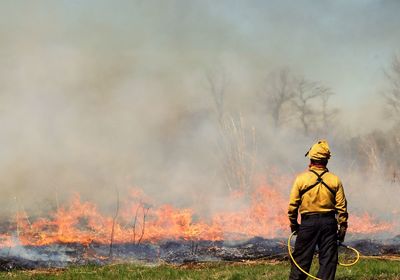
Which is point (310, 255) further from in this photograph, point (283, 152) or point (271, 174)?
point (283, 152)

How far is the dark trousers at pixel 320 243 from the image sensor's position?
770 cm

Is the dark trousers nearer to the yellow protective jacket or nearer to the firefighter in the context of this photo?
the firefighter

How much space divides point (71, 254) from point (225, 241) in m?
7.04

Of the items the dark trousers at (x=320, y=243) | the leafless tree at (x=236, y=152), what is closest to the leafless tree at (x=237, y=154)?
the leafless tree at (x=236, y=152)

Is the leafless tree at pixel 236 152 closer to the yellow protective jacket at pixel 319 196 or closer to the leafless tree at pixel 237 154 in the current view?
the leafless tree at pixel 237 154

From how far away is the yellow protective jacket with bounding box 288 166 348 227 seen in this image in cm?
773

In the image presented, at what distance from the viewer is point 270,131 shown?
40.1 meters

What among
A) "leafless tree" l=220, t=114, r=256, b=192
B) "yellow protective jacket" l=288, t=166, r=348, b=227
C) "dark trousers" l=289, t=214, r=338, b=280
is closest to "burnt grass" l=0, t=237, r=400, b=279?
"dark trousers" l=289, t=214, r=338, b=280

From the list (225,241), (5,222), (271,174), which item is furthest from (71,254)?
(271,174)

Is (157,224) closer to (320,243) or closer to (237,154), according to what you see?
(237,154)

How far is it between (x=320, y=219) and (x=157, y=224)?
1737 cm

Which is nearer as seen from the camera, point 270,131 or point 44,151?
point 44,151

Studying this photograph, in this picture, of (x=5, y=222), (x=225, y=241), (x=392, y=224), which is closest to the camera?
(x=225, y=241)

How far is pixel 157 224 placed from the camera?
24.3m
